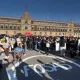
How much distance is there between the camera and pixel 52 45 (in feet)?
69.7

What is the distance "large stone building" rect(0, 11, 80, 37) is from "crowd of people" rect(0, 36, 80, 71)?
214ft

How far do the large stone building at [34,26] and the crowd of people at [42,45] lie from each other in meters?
65.1

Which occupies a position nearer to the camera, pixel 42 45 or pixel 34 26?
pixel 42 45

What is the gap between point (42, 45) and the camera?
76.1ft

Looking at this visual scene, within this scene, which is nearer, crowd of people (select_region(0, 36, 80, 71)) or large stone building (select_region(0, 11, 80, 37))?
crowd of people (select_region(0, 36, 80, 71))

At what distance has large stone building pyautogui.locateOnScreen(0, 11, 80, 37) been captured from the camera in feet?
297

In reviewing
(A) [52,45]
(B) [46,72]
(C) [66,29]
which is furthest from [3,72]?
(C) [66,29]

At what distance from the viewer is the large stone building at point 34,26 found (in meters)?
90.6

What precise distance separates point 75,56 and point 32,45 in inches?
398

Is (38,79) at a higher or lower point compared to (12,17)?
lower

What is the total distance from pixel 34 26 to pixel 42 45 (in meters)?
73.0

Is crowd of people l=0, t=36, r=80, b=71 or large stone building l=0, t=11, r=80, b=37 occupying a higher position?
large stone building l=0, t=11, r=80, b=37

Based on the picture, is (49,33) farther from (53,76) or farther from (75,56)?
(53,76)

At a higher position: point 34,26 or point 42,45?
point 34,26
